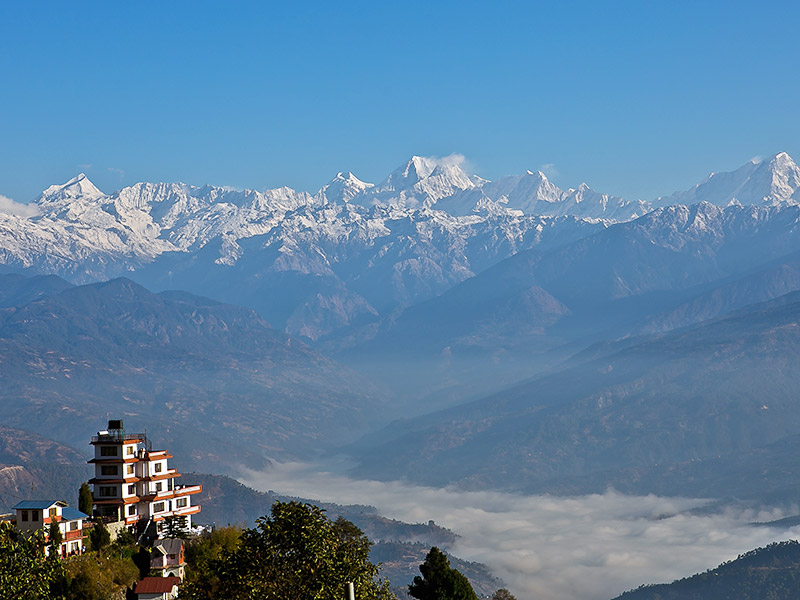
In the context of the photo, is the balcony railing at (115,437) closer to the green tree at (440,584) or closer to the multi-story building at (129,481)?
the multi-story building at (129,481)

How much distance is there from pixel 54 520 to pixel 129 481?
15407mm

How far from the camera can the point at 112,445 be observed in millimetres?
125625

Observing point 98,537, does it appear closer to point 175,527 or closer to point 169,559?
point 169,559

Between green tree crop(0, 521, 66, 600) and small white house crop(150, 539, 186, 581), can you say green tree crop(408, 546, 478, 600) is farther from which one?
green tree crop(0, 521, 66, 600)

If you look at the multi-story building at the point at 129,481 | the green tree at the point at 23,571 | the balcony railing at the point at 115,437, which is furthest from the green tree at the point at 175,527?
the green tree at the point at 23,571

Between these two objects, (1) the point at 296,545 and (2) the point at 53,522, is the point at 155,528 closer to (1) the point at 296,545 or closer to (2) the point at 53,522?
(2) the point at 53,522

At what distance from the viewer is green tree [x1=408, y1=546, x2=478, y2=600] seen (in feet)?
298

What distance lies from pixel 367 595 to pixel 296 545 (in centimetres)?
578

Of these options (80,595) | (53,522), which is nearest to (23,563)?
(80,595)

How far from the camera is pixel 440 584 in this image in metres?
92.1

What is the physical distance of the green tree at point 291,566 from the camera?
69.9 m

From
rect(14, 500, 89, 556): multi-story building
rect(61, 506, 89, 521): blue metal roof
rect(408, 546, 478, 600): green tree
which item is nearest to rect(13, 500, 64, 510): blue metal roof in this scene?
rect(14, 500, 89, 556): multi-story building

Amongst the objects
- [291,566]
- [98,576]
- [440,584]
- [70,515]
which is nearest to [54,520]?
[70,515]

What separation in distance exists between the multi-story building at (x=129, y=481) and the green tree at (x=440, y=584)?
4169 cm
